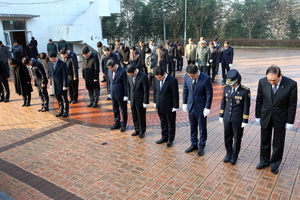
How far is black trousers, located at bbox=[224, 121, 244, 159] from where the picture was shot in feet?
13.6

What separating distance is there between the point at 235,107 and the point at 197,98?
2.41 ft

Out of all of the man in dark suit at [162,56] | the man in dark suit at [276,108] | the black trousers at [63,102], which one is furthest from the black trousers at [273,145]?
the man in dark suit at [162,56]

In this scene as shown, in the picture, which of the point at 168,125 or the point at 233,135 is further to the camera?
the point at 168,125

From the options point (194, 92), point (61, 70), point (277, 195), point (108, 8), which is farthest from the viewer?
point (108, 8)

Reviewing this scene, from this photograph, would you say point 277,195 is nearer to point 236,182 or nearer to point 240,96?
point 236,182

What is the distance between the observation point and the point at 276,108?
3785 millimetres

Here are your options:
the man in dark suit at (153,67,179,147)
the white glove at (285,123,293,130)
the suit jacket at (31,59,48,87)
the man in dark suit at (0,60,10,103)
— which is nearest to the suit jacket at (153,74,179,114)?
the man in dark suit at (153,67,179,147)

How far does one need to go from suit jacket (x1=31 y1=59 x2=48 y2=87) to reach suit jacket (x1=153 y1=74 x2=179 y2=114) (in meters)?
4.10

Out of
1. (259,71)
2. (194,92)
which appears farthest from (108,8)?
(194,92)

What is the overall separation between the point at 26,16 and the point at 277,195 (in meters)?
19.7

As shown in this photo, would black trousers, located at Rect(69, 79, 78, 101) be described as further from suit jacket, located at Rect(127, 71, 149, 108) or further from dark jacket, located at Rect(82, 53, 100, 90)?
suit jacket, located at Rect(127, 71, 149, 108)

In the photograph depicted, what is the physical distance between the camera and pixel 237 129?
4145 mm

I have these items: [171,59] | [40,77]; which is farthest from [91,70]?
[171,59]

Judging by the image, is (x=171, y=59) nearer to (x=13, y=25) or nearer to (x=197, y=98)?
(x=197, y=98)
